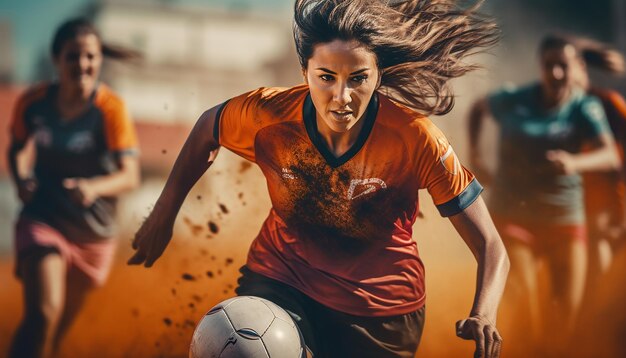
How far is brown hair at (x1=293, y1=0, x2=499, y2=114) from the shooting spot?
3.56 metres

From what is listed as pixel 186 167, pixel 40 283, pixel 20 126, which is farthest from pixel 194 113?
pixel 186 167

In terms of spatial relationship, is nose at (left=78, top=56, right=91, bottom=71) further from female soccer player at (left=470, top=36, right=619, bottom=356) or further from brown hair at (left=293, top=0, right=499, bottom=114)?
female soccer player at (left=470, top=36, right=619, bottom=356)

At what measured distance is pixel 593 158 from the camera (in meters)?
6.28

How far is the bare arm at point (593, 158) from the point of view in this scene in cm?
597

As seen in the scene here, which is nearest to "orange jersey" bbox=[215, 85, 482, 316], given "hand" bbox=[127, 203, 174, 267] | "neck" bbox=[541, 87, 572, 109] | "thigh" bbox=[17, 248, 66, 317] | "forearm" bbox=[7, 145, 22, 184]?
"hand" bbox=[127, 203, 174, 267]

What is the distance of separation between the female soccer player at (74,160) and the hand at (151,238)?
180cm

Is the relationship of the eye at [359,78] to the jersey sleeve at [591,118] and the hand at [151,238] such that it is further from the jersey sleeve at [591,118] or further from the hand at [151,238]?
the jersey sleeve at [591,118]

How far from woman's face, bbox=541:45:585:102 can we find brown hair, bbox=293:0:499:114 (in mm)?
2560

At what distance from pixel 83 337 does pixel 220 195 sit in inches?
78.0

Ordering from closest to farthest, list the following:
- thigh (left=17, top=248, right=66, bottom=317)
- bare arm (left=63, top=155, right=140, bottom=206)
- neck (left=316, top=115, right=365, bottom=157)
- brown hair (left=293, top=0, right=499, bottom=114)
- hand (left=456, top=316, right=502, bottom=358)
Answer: hand (left=456, top=316, right=502, bottom=358), brown hair (left=293, top=0, right=499, bottom=114), neck (left=316, top=115, right=365, bottom=157), thigh (left=17, top=248, right=66, bottom=317), bare arm (left=63, top=155, right=140, bottom=206)

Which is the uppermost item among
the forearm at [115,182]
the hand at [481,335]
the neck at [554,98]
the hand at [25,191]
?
the neck at [554,98]

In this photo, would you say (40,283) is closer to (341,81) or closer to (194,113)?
(194,113)

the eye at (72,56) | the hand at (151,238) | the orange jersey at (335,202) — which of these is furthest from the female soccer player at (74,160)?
the orange jersey at (335,202)

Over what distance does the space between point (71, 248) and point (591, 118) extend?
363 centimetres
